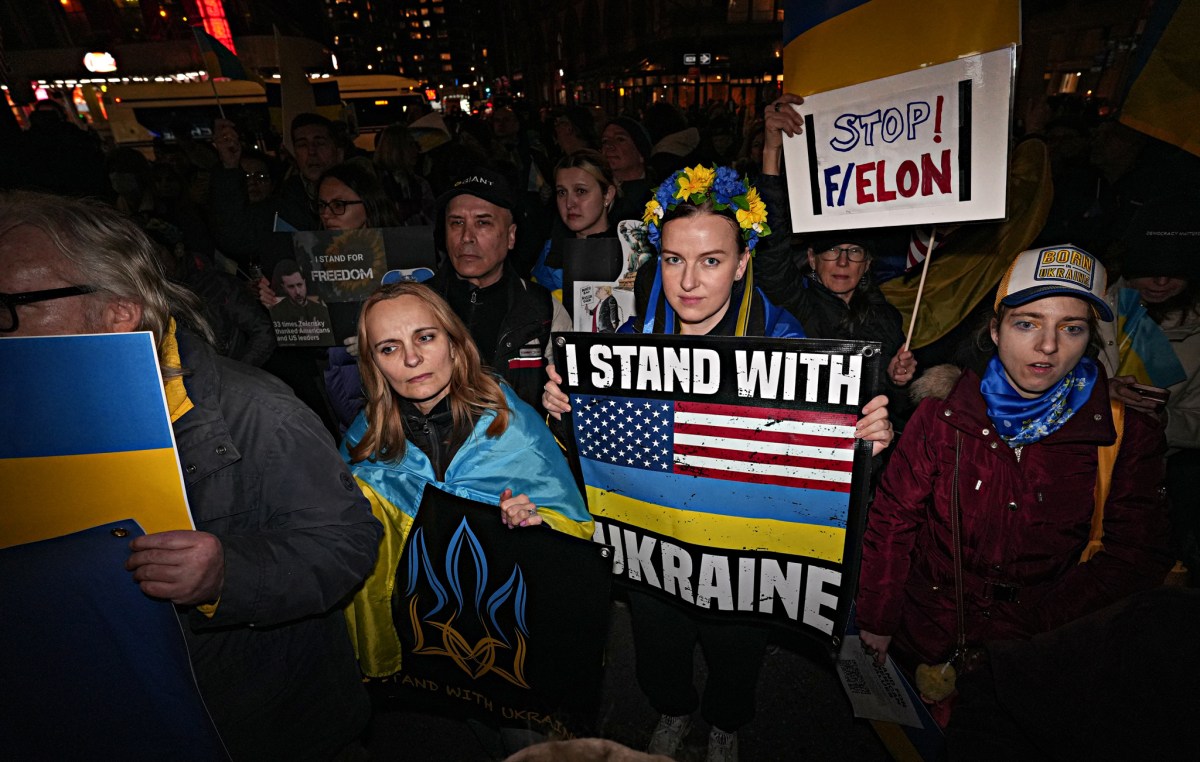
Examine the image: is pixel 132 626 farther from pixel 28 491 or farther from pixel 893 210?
pixel 893 210

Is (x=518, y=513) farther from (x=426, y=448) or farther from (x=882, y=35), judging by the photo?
(x=882, y=35)

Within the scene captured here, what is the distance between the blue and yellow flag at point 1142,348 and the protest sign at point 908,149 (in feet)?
5.08

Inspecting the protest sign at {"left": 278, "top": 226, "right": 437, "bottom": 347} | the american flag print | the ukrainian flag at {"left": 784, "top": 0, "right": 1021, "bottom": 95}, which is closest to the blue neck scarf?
the american flag print

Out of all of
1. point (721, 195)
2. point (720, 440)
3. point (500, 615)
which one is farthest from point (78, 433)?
point (721, 195)

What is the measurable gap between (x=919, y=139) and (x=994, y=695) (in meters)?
2.01

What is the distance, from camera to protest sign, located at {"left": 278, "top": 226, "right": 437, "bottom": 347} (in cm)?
352

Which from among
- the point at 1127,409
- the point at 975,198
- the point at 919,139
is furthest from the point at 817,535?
the point at 919,139

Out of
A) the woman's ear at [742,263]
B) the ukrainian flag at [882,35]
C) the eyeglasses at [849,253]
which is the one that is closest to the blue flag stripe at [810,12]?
the ukrainian flag at [882,35]

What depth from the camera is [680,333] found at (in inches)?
90.0

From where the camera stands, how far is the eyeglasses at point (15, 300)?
4.31 ft

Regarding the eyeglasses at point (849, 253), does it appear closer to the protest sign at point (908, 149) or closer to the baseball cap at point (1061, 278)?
the protest sign at point (908, 149)

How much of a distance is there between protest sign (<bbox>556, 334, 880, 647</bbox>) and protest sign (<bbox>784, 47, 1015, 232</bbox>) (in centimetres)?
107

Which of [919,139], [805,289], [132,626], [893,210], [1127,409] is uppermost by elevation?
[919,139]

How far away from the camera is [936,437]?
6.73ft
